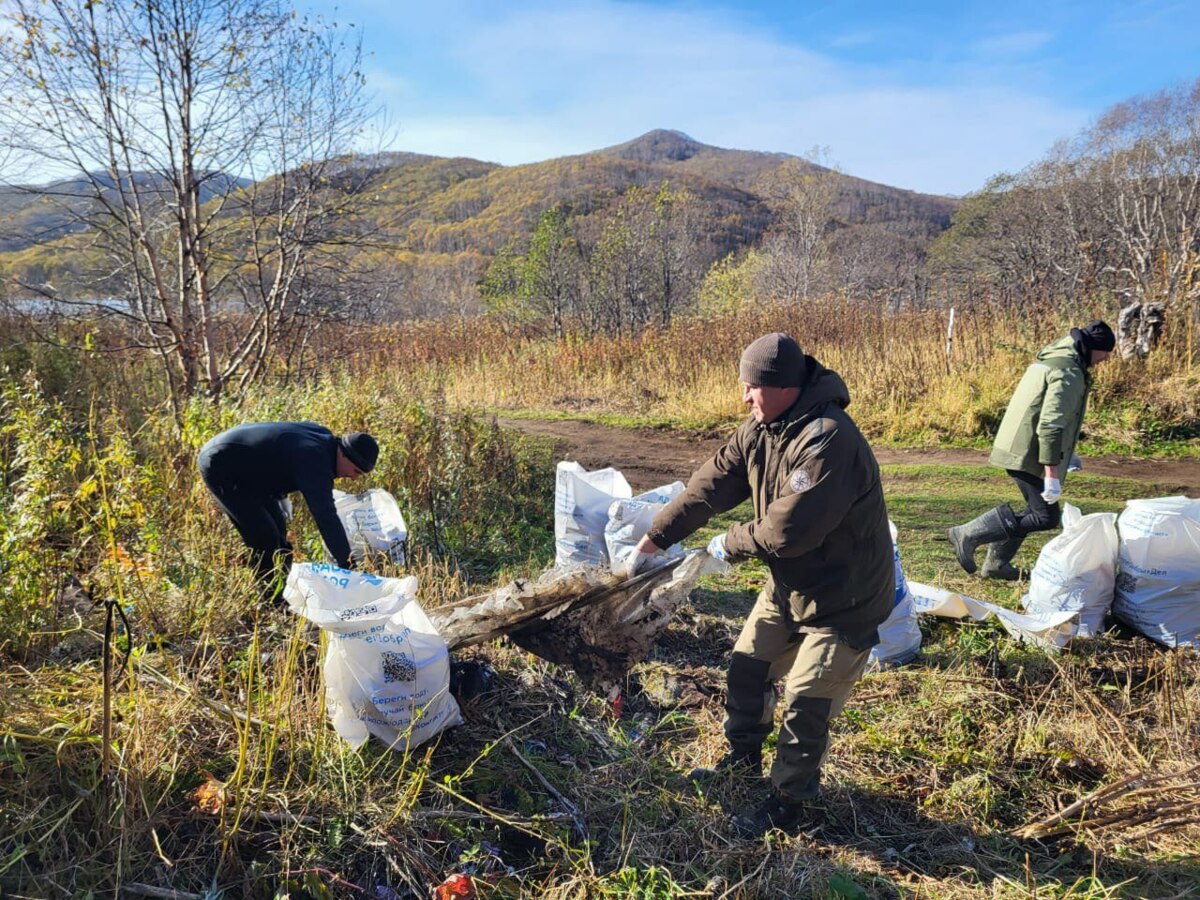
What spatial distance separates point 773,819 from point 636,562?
1.07 m

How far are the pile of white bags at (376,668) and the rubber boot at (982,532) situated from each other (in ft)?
12.1

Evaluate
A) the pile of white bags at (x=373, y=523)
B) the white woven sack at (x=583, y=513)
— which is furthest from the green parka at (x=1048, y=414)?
the pile of white bags at (x=373, y=523)

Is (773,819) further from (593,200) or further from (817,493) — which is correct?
(593,200)

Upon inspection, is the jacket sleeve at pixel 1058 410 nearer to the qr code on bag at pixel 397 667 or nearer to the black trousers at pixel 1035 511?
the black trousers at pixel 1035 511

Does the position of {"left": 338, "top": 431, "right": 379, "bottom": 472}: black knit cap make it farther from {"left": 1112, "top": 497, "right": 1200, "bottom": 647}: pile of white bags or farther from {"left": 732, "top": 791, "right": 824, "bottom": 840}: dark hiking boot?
{"left": 1112, "top": 497, "right": 1200, "bottom": 647}: pile of white bags

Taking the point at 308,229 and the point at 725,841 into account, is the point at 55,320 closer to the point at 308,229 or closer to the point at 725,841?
the point at 308,229

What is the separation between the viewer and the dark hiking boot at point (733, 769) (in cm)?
278

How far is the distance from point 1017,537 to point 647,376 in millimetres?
7565

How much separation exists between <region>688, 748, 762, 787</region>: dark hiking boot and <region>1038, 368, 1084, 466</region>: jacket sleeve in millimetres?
2955

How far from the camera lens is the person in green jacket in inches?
177

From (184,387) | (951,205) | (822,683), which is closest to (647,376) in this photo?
(184,387)

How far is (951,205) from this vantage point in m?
69.4

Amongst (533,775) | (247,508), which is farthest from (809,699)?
(247,508)

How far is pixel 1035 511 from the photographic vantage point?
472 centimetres
